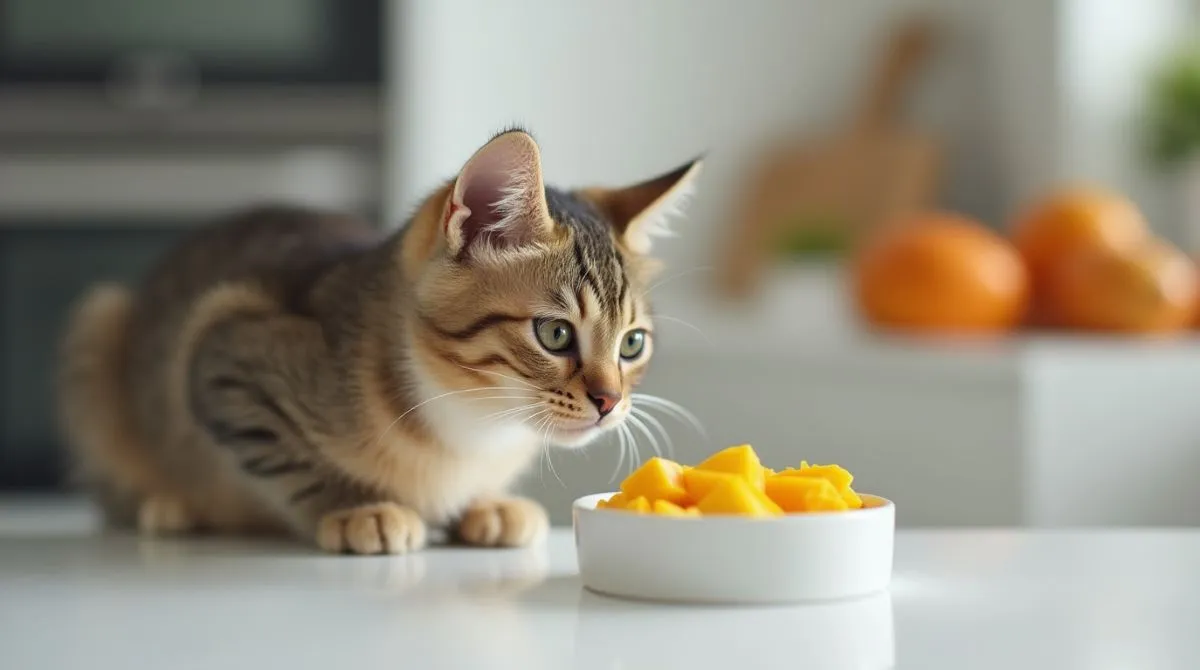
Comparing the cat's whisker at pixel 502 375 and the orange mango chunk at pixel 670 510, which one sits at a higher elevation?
the cat's whisker at pixel 502 375

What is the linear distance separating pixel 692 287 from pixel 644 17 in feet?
2.35

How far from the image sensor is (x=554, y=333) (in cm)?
117

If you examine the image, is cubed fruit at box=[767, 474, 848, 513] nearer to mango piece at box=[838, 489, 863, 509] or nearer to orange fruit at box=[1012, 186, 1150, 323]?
mango piece at box=[838, 489, 863, 509]

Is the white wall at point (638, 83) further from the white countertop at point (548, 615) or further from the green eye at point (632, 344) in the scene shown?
the white countertop at point (548, 615)

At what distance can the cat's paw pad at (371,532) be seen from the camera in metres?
1.19

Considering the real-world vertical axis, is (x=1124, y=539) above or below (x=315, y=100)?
below

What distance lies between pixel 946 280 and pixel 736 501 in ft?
5.03

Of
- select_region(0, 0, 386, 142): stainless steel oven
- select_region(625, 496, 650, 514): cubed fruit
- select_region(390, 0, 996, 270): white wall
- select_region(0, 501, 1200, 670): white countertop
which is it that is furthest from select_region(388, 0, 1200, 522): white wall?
select_region(625, 496, 650, 514): cubed fruit

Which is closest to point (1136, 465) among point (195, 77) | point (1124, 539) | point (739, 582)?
point (1124, 539)

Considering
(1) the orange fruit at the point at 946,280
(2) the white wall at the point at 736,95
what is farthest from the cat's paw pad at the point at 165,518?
(1) the orange fruit at the point at 946,280

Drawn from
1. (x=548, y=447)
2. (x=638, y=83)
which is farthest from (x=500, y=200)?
(x=638, y=83)

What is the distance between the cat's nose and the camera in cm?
115

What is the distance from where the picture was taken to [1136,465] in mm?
2074

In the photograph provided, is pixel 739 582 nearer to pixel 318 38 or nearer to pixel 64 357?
pixel 64 357
